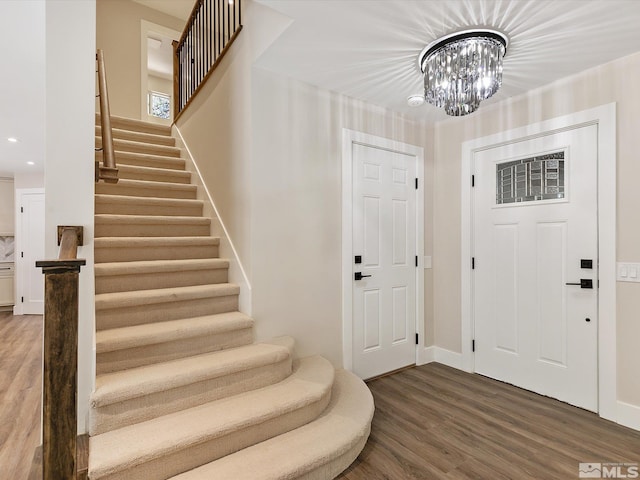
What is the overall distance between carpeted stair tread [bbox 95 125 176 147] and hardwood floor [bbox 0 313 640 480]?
2642mm

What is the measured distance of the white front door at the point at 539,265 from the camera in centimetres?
256

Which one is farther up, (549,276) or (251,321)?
(549,276)

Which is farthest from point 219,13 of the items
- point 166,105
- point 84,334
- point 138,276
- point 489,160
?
point 166,105

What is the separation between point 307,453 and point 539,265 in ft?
7.62

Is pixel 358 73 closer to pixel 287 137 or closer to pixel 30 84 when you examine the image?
pixel 287 137

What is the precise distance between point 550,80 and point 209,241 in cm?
308

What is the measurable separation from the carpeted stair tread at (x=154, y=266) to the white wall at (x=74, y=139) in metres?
0.59

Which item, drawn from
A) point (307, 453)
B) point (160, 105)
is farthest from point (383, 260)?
point (160, 105)

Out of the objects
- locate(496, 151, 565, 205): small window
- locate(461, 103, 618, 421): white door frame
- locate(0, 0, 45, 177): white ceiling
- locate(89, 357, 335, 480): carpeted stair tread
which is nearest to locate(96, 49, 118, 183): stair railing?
locate(0, 0, 45, 177): white ceiling

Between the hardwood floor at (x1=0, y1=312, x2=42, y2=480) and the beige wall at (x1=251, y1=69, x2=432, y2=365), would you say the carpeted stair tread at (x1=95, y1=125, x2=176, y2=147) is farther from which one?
the hardwood floor at (x1=0, y1=312, x2=42, y2=480)

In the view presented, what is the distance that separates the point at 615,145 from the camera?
7.87 feet

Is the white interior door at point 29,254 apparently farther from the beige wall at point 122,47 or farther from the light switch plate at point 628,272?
the light switch plate at point 628,272

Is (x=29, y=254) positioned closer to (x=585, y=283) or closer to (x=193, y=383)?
(x=193, y=383)

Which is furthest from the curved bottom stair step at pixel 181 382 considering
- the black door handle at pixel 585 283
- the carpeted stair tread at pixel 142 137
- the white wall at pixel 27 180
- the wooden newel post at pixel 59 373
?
the white wall at pixel 27 180
